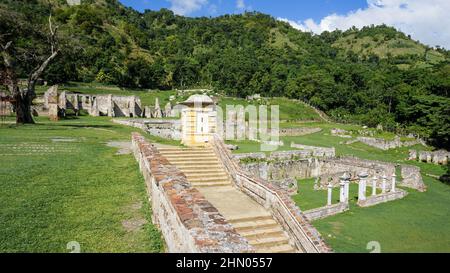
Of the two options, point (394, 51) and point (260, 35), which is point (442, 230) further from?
point (394, 51)

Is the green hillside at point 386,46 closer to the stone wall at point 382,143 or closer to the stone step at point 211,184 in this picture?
the stone wall at point 382,143

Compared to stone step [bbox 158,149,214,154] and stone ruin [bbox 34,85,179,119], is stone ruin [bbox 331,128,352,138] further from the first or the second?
stone step [bbox 158,149,214,154]

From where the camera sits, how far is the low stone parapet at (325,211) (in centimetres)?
1525

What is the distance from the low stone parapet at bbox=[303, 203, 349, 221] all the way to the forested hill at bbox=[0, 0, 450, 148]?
67.8 ft

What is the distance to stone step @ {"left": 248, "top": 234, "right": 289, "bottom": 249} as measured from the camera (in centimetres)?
816

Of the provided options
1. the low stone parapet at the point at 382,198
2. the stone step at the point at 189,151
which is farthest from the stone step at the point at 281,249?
the low stone parapet at the point at 382,198

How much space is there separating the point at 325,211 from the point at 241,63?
270ft

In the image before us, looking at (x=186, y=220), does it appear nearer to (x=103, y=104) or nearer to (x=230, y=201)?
(x=230, y=201)

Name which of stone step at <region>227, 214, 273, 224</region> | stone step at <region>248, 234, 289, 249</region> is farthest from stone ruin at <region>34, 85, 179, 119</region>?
stone step at <region>248, 234, 289, 249</region>

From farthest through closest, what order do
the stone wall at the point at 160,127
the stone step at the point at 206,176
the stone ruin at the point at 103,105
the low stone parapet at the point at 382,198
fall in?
the stone ruin at the point at 103,105 → the stone wall at the point at 160,127 → the low stone parapet at the point at 382,198 → the stone step at the point at 206,176

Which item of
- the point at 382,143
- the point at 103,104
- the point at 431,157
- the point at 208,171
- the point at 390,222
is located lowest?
the point at 390,222

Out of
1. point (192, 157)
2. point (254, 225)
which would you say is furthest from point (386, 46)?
point (254, 225)

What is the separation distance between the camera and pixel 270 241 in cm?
841
